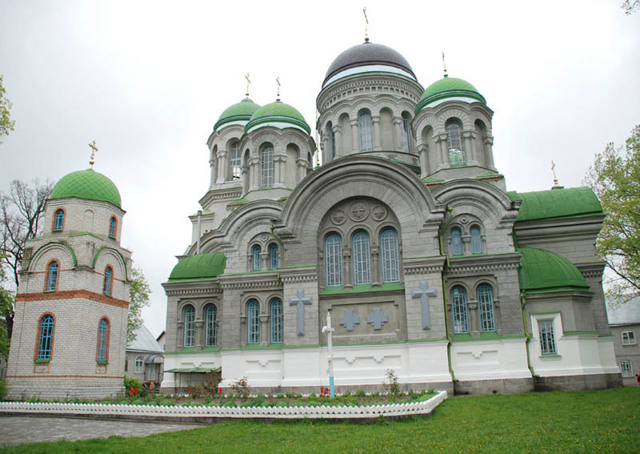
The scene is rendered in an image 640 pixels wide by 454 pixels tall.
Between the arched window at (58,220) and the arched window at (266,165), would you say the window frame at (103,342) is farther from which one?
the arched window at (266,165)

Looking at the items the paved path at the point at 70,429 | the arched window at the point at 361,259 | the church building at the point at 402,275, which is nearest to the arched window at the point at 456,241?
the church building at the point at 402,275

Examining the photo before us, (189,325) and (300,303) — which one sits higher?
(300,303)

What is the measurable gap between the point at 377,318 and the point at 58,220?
13.6 m

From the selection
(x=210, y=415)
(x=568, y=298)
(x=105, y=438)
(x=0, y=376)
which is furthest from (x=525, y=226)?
(x=0, y=376)

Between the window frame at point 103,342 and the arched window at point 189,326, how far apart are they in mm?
3147

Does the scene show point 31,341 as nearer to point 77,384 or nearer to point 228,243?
point 77,384

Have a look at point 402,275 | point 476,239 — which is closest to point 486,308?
point 476,239

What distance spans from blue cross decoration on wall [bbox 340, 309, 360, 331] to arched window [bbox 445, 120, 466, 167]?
26.4 feet

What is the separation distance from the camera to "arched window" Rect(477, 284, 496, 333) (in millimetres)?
18953

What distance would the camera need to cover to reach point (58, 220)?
70.8ft

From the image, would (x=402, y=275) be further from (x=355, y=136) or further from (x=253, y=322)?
(x=355, y=136)

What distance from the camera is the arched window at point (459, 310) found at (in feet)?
62.9

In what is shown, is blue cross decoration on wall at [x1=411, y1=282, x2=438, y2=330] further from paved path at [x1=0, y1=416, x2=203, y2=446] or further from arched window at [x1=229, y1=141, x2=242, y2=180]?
arched window at [x1=229, y1=141, x2=242, y2=180]

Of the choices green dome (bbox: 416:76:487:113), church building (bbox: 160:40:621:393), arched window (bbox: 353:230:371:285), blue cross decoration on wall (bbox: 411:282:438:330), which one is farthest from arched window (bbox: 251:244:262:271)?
green dome (bbox: 416:76:487:113)
